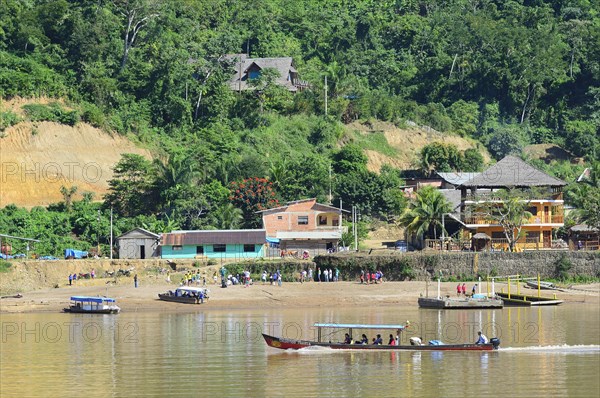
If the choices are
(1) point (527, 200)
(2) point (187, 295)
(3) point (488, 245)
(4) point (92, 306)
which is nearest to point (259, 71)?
(1) point (527, 200)

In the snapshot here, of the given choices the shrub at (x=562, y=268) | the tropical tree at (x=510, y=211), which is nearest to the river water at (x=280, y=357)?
the shrub at (x=562, y=268)

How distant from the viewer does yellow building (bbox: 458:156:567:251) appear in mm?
77062

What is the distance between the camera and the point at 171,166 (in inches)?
3339

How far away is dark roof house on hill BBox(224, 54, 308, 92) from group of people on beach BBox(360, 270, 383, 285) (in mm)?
37671

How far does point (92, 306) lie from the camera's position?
64125 millimetres

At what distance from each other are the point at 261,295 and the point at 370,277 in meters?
7.74

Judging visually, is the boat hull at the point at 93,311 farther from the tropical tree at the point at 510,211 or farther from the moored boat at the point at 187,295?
the tropical tree at the point at 510,211

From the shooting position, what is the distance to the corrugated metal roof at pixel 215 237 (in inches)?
3034

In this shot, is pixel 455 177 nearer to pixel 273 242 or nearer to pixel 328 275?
→ pixel 273 242

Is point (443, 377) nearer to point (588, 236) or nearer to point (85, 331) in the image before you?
point (85, 331)

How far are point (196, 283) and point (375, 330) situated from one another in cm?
1894

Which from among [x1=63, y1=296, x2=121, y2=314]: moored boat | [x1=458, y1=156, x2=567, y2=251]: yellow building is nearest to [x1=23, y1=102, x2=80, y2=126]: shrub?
[x1=63, y1=296, x2=121, y2=314]: moored boat

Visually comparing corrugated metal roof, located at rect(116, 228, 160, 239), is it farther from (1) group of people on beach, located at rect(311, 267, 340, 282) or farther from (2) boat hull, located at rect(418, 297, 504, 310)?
(2) boat hull, located at rect(418, 297, 504, 310)

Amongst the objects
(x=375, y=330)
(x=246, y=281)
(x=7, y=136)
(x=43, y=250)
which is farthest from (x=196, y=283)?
(x=7, y=136)
